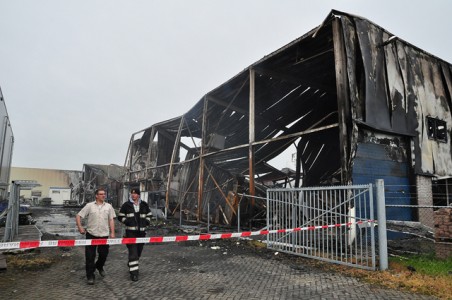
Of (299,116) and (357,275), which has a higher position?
(299,116)

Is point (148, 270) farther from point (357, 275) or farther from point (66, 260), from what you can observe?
point (357, 275)

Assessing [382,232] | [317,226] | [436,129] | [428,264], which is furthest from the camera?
[436,129]

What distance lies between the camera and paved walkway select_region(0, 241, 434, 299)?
Result: 469 cm

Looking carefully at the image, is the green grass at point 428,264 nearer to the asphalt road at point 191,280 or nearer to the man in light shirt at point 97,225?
the asphalt road at point 191,280

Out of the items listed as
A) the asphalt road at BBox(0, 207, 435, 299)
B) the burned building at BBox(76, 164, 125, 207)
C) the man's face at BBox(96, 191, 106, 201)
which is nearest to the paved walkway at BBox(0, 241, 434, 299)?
the asphalt road at BBox(0, 207, 435, 299)

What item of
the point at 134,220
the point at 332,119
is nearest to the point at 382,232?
the point at 134,220

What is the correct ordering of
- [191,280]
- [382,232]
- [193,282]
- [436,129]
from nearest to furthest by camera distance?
[193,282] < [191,280] < [382,232] < [436,129]

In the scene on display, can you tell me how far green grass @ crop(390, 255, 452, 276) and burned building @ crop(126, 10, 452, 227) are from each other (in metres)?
2.42

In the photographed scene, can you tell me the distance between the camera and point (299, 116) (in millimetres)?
16406

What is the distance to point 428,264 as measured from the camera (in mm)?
6508

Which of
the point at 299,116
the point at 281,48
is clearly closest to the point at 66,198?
the point at 299,116

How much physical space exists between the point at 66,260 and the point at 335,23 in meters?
10.0

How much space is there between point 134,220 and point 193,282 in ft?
5.32

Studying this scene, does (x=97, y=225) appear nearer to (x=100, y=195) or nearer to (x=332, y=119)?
(x=100, y=195)
